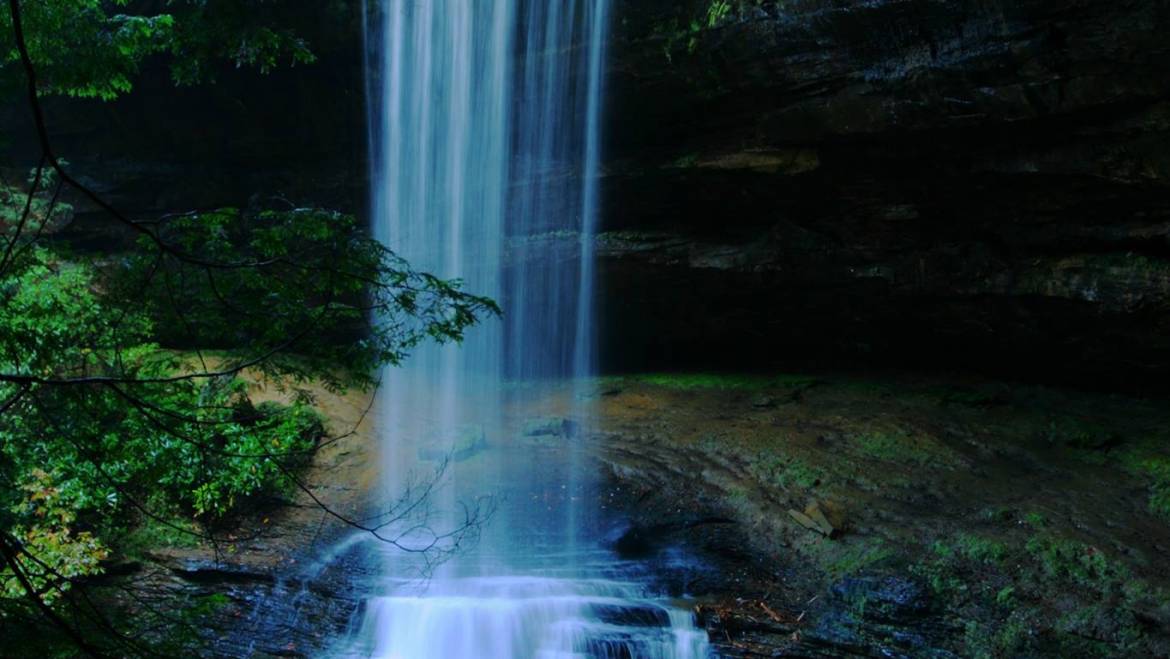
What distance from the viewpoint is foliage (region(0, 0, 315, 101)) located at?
671 centimetres

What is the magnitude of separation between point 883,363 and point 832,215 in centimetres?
264

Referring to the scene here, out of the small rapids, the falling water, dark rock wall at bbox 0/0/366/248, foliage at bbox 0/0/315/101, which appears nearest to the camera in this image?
the small rapids

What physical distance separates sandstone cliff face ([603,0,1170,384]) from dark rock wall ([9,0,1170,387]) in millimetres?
27

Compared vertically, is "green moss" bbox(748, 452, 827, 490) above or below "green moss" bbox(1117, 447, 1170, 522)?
below

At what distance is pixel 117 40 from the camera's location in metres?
7.36

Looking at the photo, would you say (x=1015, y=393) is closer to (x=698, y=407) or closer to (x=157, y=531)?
(x=698, y=407)

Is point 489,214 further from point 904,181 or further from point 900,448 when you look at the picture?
point 900,448

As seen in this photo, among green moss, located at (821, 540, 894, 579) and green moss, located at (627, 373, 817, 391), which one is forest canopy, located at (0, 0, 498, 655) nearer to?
green moss, located at (821, 540, 894, 579)

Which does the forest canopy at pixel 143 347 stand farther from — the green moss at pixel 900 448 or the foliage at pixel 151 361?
the green moss at pixel 900 448

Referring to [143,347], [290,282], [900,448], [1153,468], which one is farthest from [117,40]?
[1153,468]

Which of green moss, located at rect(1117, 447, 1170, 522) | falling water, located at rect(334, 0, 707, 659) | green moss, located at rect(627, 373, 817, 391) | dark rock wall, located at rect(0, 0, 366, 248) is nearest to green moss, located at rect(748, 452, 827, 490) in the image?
falling water, located at rect(334, 0, 707, 659)

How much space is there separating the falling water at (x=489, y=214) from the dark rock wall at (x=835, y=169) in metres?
0.57

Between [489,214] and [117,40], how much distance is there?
18.6 feet

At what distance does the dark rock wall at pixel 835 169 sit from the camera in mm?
8695
